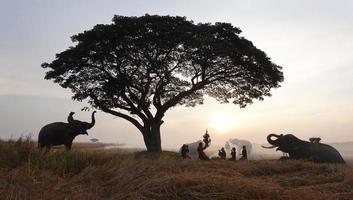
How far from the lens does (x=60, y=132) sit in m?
21.8

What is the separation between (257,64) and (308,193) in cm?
2322

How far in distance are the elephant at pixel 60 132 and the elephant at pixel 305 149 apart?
1006cm

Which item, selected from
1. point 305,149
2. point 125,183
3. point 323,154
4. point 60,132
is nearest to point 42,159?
point 125,183

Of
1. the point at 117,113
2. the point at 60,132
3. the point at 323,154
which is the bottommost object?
the point at 323,154

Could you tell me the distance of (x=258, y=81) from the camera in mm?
30312

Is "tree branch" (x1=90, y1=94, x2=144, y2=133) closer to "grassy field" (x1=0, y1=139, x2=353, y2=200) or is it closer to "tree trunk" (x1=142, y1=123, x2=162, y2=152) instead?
"tree trunk" (x1=142, y1=123, x2=162, y2=152)

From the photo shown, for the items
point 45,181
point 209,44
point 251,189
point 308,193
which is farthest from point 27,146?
point 209,44

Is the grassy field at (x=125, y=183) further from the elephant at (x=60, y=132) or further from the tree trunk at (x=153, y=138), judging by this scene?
the tree trunk at (x=153, y=138)

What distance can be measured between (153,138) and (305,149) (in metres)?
11.5

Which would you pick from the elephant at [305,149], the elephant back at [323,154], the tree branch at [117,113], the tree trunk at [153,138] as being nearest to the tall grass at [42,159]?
the elephant at [305,149]

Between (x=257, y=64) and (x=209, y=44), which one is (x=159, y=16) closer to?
(x=209, y=44)

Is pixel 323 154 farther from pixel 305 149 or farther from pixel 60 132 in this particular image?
pixel 60 132

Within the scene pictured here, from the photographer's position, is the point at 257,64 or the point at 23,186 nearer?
the point at 23,186

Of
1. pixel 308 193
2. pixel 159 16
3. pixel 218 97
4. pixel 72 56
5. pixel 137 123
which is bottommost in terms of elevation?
pixel 308 193
